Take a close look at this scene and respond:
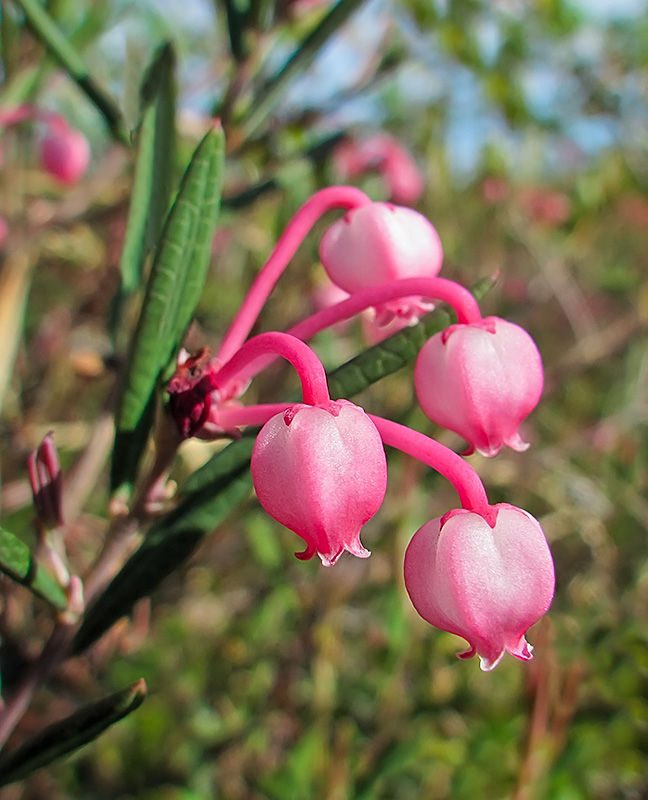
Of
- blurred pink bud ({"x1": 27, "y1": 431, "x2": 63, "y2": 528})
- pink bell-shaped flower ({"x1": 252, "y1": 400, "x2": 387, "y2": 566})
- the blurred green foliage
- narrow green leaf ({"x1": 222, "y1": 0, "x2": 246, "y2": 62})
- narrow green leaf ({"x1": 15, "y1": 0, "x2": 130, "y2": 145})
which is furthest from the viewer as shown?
the blurred green foliage

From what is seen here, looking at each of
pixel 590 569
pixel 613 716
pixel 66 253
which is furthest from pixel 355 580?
pixel 66 253

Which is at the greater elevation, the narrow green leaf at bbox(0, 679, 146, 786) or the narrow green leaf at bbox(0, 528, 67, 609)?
the narrow green leaf at bbox(0, 528, 67, 609)

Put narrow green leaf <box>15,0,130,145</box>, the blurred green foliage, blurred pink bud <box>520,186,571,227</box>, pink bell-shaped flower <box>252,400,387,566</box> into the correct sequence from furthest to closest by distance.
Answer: blurred pink bud <box>520,186,571,227</box>
the blurred green foliage
narrow green leaf <box>15,0,130,145</box>
pink bell-shaped flower <box>252,400,387,566</box>

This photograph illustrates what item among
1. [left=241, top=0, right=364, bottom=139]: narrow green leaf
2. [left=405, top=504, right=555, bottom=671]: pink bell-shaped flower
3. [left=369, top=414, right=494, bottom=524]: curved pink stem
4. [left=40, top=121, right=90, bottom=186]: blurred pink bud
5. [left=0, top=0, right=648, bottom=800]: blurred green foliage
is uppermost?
[left=241, top=0, right=364, bottom=139]: narrow green leaf

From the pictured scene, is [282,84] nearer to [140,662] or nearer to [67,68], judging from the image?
[67,68]

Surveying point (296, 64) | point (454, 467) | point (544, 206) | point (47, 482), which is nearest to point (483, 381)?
point (454, 467)

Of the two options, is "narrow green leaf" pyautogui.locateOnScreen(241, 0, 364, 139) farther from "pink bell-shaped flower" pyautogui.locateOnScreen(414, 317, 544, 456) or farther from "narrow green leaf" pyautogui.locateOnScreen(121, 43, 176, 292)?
"pink bell-shaped flower" pyautogui.locateOnScreen(414, 317, 544, 456)

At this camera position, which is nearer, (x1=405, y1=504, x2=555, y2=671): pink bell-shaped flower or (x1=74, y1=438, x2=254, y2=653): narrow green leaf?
(x1=405, y1=504, x2=555, y2=671): pink bell-shaped flower

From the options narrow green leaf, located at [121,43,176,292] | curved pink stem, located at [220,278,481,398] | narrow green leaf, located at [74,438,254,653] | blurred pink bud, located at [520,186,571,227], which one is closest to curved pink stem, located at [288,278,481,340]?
curved pink stem, located at [220,278,481,398]
